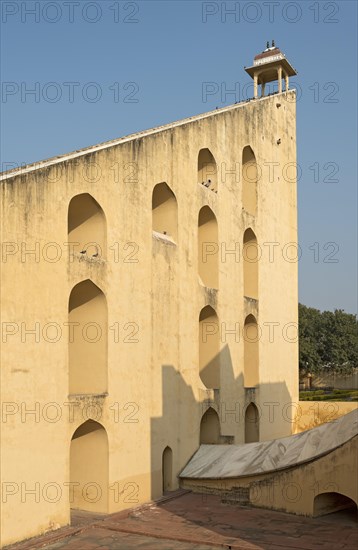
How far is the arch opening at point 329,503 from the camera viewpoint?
10.8 meters

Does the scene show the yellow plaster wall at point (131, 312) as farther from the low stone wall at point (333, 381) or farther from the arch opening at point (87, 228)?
the low stone wall at point (333, 381)

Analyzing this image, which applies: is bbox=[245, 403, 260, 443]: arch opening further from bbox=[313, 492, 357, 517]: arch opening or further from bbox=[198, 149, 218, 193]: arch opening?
bbox=[198, 149, 218, 193]: arch opening

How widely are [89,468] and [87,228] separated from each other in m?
4.49

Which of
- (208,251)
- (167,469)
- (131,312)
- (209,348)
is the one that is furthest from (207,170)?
(167,469)

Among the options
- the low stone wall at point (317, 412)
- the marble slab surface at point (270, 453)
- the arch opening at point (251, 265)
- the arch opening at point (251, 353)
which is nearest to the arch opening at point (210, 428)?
the marble slab surface at point (270, 453)

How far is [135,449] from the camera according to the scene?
38.0ft

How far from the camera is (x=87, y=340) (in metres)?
11.2

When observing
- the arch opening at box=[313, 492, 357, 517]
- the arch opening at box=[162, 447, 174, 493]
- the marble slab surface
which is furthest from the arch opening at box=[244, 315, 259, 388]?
the arch opening at box=[313, 492, 357, 517]

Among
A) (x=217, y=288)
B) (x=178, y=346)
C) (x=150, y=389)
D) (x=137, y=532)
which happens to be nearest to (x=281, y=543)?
(x=137, y=532)

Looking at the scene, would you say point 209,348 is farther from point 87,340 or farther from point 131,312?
point 87,340

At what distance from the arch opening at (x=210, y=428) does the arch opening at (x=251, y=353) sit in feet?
10.3

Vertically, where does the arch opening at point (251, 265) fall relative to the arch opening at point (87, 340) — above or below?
above

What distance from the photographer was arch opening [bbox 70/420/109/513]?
35.4ft

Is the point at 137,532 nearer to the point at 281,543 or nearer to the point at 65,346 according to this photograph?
the point at 281,543
